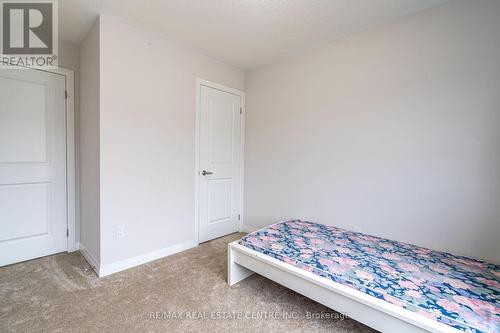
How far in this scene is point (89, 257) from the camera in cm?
239

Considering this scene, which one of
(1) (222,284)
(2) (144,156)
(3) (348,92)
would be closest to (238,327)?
(1) (222,284)

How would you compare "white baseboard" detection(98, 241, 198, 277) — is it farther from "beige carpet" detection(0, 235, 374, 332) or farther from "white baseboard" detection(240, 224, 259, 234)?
"white baseboard" detection(240, 224, 259, 234)

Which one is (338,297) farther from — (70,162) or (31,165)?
(31,165)

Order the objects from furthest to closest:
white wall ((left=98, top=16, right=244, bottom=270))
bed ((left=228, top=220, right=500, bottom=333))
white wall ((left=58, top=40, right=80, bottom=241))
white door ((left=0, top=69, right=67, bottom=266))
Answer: white wall ((left=58, top=40, right=80, bottom=241)) → white door ((left=0, top=69, right=67, bottom=266)) → white wall ((left=98, top=16, right=244, bottom=270)) → bed ((left=228, top=220, right=500, bottom=333))

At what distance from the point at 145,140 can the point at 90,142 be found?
0.53m

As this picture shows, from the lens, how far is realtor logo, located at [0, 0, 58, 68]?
6.48 feet

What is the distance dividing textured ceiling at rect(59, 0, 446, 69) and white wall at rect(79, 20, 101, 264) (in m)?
0.25

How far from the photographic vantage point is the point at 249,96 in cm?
336

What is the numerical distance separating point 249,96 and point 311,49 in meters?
1.05

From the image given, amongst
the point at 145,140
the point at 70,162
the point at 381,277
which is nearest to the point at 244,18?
the point at 145,140

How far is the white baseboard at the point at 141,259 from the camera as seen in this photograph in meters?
→ 2.16

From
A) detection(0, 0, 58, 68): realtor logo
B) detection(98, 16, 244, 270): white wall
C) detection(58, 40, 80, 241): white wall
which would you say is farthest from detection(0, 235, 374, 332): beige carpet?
detection(0, 0, 58, 68): realtor logo

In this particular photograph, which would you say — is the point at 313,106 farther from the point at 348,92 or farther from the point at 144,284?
the point at 144,284

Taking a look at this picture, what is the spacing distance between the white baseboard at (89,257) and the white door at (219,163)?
3.72 feet
